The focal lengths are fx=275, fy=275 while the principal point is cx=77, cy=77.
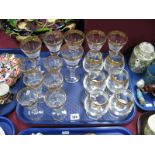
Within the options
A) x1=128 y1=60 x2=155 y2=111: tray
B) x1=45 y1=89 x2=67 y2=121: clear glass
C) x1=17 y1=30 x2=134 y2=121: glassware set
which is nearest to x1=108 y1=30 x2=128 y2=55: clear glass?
x1=17 y1=30 x2=134 y2=121: glassware set

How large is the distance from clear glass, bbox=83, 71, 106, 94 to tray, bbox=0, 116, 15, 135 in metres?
0.26

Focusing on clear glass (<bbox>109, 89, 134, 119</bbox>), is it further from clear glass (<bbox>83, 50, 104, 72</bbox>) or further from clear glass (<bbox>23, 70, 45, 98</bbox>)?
clear glass (<bbox>23, 70, 45, 98</bbox>)

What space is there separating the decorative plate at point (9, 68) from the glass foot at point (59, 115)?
0.18 m

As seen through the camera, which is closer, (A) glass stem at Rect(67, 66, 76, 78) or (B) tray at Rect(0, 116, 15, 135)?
(B) tray at Rect(0, 116, 15, 135)

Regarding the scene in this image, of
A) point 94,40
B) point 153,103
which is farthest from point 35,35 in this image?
point 153,103

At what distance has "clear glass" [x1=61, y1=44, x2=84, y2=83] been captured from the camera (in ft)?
2.84

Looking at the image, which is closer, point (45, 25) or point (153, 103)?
point (153, 103)

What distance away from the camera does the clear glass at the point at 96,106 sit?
2.70 feet

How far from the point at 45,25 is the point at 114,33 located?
0.26 m

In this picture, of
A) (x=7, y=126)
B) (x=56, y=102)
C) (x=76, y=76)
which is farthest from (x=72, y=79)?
(x=7, y=126)

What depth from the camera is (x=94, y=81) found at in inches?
33.9

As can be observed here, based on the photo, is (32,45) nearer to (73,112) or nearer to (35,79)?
(35,79)
